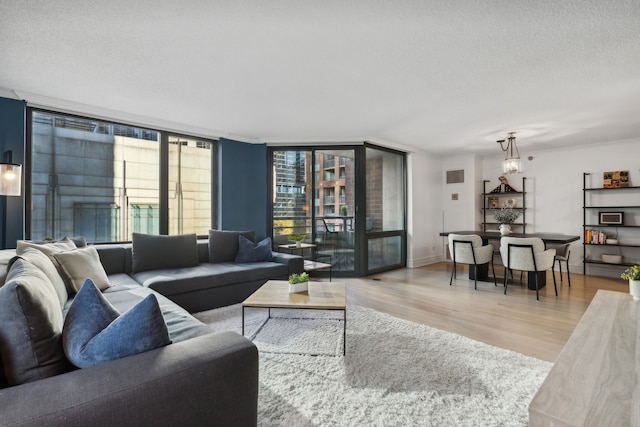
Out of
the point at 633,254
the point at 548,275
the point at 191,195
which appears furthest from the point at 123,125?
the point at 633,254

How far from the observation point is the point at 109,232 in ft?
13.5

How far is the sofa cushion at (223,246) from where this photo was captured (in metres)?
4.29

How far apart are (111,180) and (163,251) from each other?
1286 millimetres

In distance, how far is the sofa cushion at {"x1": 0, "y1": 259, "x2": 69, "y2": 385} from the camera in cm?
102

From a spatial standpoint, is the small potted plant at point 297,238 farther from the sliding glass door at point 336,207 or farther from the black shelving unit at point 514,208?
the black shelving unit at point 514,208

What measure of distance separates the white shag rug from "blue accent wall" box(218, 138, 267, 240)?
7.26 feet

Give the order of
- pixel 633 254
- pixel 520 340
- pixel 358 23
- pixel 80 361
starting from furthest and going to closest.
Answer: pixel 633 254
pixel 520 340
pixel 358 23
pixel 80 361

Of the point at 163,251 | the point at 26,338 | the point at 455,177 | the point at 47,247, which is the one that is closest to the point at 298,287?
the point at 163,251

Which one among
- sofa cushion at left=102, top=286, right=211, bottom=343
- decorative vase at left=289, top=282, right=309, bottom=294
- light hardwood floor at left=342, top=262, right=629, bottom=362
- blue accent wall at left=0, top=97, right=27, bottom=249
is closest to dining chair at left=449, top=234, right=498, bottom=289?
light hardwood floor at left=342, top=262, right=629, bottom=362

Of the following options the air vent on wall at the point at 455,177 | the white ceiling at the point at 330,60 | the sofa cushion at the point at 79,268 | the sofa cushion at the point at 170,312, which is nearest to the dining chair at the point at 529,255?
the white ceiling at the point at 330,60

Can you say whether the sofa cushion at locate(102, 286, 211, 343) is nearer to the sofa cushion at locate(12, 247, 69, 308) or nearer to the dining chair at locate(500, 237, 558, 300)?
the sofa cushion at locate(12, 247, 69, 308)

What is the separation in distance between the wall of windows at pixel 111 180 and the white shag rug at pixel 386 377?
2131 mm

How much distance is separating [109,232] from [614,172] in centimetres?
792

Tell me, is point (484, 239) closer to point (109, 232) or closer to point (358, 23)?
point (358, 23)
